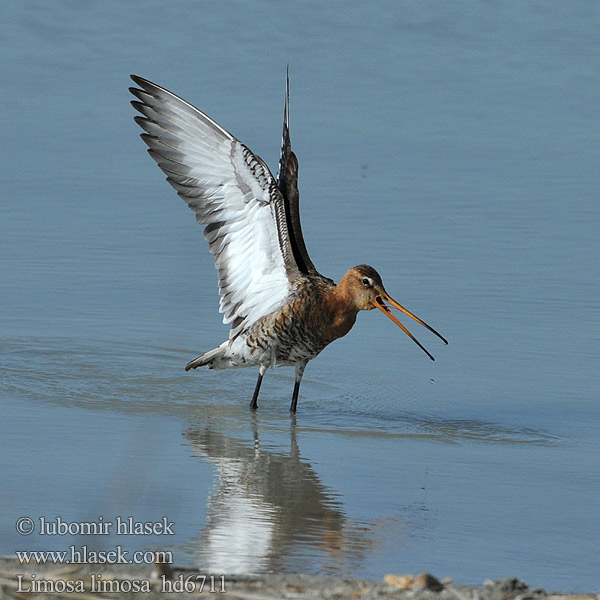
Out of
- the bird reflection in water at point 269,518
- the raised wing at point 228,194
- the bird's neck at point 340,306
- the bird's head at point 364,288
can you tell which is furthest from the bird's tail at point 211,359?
the bird reflection in water at point 269,518

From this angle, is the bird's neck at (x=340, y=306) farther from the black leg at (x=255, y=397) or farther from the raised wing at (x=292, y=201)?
the black leg at (x=255, y=397)

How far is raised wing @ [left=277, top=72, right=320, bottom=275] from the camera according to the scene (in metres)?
7.66

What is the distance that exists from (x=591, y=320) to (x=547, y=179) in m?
2.86

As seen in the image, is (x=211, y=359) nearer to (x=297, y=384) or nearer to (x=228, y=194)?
(x=297, y=384)

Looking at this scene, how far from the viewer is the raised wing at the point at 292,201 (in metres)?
7.66

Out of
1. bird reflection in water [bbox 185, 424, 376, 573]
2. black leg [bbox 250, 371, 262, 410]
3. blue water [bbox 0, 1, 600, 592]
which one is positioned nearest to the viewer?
bird reflection in water [bbox 185, 424, 376, 573]

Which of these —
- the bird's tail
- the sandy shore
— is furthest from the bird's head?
the sandy shore

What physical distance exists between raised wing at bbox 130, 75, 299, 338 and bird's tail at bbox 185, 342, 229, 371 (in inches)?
5.5

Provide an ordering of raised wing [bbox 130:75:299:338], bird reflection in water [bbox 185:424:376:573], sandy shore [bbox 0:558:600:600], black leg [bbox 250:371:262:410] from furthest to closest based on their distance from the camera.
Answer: black leg [bbox 250:371:262:410] < raised wing [bbox 130:75:299:338] < bird reflection in water [bbox 185:424:376:573] < sandy shore [bbox 0:558:600:600]

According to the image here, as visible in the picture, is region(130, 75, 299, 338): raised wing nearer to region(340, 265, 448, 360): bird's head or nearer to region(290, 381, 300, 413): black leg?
region(340, 265, 448, 360): bird's head

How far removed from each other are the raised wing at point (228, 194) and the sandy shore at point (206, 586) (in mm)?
3266

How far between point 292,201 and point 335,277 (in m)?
1.15

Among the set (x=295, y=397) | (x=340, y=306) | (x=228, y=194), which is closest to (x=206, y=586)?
(x=295, y=397)

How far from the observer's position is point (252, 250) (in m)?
7.62
